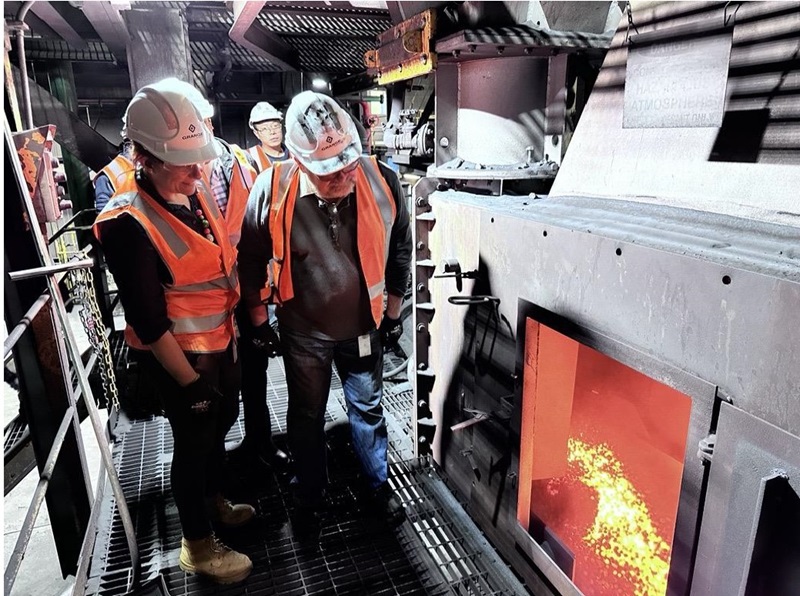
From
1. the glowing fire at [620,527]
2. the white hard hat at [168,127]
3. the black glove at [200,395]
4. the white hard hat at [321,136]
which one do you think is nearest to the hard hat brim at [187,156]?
the white hard hat at [168,127]

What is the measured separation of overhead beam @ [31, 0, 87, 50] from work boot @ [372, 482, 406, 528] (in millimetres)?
4016

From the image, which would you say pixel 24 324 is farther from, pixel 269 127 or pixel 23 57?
pixel 269 127

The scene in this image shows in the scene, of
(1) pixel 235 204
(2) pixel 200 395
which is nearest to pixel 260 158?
(1) pixel 235 204

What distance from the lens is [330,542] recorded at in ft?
8.73

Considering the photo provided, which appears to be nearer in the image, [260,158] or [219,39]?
[260,158]

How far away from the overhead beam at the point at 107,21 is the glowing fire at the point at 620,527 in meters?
4.56

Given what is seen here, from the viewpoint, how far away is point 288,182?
96.7 inches

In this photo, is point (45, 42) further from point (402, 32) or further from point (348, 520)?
point (348, 520)

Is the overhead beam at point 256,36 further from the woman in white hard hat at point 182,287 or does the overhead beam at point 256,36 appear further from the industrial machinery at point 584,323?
the woman in white hard hat at point 182,287

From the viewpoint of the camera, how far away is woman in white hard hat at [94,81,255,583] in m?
2.03

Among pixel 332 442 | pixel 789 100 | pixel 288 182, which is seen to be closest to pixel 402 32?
pixel 288 182

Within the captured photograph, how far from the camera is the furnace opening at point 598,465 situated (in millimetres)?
2078

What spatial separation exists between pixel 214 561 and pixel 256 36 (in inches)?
175

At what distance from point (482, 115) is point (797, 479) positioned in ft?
7.06
